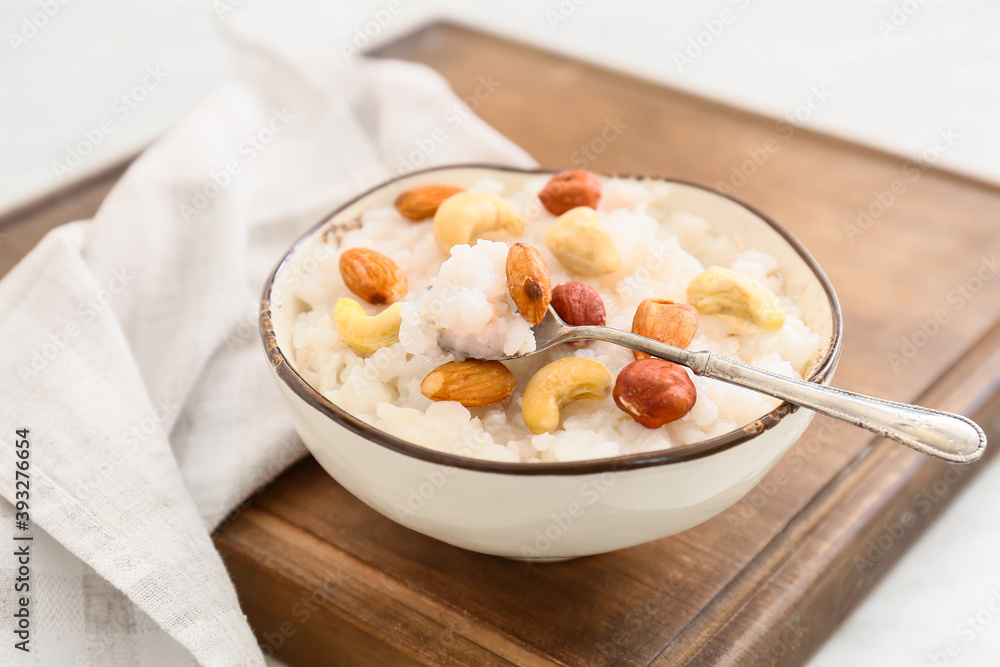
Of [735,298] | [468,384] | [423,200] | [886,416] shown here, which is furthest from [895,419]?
[423,200]

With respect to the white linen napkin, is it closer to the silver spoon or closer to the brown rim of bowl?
the brown rim of bowl

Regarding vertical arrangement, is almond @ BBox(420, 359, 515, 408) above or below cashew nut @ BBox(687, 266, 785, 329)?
below

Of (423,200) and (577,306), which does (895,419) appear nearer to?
(577,306)

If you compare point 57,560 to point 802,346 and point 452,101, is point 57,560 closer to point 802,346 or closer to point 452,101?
point 802,346

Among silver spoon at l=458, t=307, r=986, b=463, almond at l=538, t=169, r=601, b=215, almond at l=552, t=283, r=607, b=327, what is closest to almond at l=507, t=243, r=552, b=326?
almond at l=552, t=283, r=607, b=327

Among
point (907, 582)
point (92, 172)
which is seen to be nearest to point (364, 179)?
point (92, 172)

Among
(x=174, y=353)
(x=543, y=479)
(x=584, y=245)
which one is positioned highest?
(x=584, y=245)
